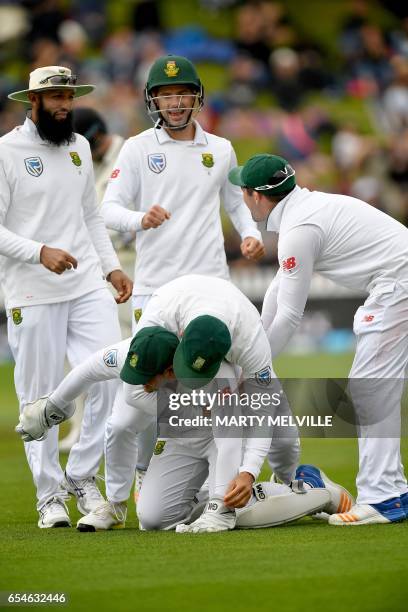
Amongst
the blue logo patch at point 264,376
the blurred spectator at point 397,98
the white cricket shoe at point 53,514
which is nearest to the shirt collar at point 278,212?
the blue logo patch at point 264,376

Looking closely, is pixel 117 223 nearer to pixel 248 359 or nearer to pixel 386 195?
pixel 248 359

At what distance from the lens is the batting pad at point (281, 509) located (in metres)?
6.32

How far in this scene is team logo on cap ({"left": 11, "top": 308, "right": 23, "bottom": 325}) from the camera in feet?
23.4

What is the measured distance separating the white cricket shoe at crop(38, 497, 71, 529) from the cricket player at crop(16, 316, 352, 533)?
23 cm

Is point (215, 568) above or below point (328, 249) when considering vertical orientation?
below

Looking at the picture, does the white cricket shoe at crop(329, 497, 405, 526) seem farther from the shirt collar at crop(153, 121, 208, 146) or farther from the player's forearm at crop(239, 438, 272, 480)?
the shirt collar at crop(153, 121, 208, 146)

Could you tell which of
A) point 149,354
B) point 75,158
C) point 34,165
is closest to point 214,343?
point 149,354

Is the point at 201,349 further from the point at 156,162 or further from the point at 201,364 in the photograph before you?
the point at 156,162

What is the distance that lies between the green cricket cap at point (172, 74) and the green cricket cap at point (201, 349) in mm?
2241

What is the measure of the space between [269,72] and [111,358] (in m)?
16.9

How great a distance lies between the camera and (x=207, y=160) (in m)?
7.72

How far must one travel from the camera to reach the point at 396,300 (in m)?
6.37

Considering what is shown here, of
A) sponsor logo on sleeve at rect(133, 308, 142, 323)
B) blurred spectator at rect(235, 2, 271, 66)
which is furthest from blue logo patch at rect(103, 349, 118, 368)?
blurred spectator at rect(235, 2, 271, 66)

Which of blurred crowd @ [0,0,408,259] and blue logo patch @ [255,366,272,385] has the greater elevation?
blurred crowd @ [0,0,408,259]
